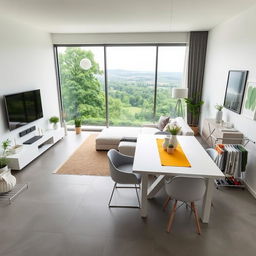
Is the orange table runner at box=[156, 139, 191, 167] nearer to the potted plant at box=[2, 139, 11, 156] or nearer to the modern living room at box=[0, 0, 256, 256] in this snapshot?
the modern living room at box=[0, 0, 256, 256]

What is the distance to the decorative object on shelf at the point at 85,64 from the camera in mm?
6227

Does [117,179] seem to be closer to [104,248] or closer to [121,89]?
[104,248]

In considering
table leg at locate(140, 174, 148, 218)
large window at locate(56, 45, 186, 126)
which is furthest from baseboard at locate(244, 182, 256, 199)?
large window at locate(56, 45, 186, 126)

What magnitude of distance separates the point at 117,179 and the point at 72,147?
2747 millimetres

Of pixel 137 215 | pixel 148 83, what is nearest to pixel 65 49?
pixel 148 83

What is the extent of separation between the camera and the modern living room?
8.00ft

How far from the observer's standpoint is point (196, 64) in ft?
19.2

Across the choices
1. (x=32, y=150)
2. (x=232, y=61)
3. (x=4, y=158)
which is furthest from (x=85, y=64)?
(x=232, y=61)

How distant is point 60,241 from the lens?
2.35 meters

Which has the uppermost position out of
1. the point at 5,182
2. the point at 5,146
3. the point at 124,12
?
the point at 124,12

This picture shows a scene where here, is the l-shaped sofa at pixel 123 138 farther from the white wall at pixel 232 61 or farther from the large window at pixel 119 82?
the large window at pixel 119 82

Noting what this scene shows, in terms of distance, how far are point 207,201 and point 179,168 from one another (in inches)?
23.7

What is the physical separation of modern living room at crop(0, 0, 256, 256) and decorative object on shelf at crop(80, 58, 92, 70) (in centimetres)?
3

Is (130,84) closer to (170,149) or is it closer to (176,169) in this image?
(170,149)
